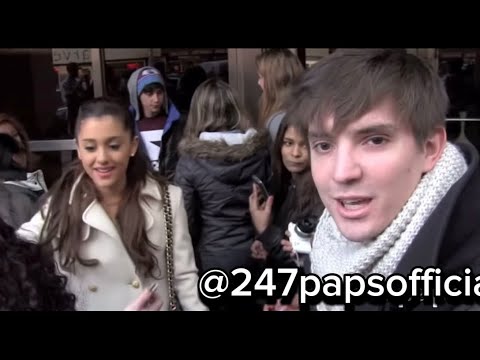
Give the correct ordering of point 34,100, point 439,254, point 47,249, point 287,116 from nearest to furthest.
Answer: point 439,254 → point 287,116 → point 47,249 → point 34,100

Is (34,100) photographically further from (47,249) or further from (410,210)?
(410,210)

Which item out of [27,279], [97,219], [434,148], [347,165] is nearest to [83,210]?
[97,219]

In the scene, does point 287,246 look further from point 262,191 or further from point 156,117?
point 156,117

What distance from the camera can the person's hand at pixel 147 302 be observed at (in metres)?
1.91

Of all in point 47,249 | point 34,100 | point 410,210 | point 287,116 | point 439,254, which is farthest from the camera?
point 34,100

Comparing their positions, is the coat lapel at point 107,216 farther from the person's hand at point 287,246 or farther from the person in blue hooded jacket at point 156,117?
the person's hand at point 287,246

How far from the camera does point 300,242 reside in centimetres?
188

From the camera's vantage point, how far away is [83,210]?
1.86 m

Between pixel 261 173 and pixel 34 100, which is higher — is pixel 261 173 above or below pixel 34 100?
below

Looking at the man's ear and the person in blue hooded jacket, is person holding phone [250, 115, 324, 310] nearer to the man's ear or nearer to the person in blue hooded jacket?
the person in blue hooded jacket

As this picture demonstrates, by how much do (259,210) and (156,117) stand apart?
46 cm
